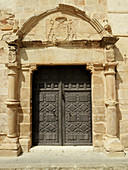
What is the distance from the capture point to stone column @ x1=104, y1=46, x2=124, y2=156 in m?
3.26

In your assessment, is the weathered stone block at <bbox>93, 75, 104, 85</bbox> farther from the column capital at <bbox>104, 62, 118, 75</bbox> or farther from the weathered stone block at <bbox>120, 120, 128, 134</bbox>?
the weathered stone block at <bbox>120, 120, 128, 134</bbox>

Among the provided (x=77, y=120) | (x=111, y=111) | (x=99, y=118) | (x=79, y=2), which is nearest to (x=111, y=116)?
(x=111, y=111)

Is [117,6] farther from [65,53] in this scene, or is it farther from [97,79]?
[97,79]

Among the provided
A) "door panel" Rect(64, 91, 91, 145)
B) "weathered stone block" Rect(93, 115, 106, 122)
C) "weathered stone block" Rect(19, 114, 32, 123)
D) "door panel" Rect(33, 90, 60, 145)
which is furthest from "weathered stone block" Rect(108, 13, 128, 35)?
"weathered stone block" Rect(19, 114, 32, 123)

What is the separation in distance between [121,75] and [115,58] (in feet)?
1.68

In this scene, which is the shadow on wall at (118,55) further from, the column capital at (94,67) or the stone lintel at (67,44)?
the column capital at (94,67)

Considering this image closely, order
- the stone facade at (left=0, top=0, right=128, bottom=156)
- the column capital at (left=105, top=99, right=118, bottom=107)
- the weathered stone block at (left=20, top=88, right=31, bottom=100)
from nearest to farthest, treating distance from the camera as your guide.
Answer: the column capital at (left=105, top=99, right=118, bottom=107)
the stone facade at (left=0, top=0, right=128, bottom=156)
the weathered stone block at (left=20, top=88, right=31, bottom=100)

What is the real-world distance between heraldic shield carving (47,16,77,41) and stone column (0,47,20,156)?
3.74 ft

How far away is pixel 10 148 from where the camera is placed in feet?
10.8

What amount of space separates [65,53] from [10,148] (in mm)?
2852

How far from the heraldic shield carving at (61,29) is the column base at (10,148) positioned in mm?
2929

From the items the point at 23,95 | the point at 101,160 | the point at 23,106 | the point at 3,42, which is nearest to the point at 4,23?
the point at 3,42

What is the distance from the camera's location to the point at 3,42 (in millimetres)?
3877

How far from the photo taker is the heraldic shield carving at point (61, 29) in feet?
12.5
